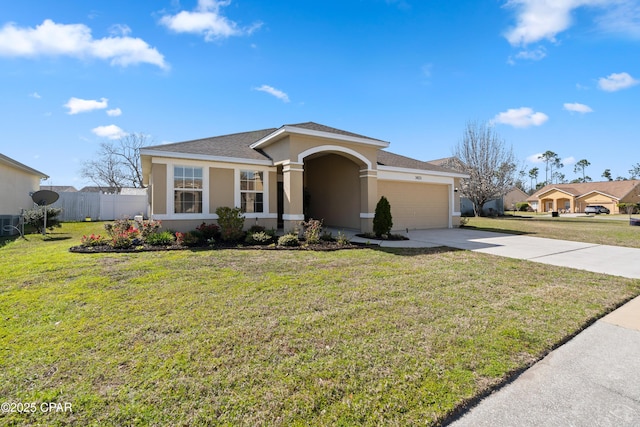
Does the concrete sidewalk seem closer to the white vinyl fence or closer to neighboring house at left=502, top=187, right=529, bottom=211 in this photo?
the white vinyl fence

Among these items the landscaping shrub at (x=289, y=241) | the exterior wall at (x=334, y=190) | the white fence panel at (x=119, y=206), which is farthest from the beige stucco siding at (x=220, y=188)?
the white fence panel at (x=119, y=206)

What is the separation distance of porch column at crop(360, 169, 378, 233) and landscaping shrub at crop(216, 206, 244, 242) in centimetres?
533

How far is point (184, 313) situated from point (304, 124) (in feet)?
30.5

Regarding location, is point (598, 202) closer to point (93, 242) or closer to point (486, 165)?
point (486, 165)

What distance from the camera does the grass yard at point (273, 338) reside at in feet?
7.29

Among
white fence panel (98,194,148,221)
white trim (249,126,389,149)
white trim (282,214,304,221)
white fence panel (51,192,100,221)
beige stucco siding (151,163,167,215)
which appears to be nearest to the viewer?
beige stucco siding (151,163,167,215)

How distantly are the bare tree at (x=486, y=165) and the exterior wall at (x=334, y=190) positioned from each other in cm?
1933

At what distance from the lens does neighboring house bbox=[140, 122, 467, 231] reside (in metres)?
10.4

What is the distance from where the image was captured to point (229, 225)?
9836 mm

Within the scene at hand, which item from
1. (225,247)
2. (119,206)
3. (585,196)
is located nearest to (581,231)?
(225,247)

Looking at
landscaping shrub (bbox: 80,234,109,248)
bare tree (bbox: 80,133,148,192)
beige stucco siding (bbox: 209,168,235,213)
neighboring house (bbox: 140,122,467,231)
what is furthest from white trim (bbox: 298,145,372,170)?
bare tree (bbox: 80,133,148,192)

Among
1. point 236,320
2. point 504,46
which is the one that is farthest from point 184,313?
point 504,46

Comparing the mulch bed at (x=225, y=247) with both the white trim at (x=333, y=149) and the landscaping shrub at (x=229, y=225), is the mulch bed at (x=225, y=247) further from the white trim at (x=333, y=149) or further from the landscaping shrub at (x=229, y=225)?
the white trim at (x=333, y=149)

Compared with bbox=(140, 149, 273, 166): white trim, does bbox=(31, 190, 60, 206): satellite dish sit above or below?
below
